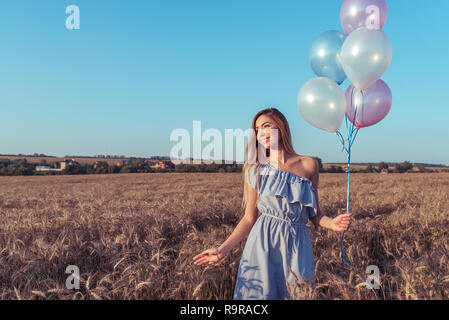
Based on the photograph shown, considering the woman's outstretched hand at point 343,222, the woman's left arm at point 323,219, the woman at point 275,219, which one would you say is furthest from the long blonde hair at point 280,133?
the woman's outstretched hand at point 343,222

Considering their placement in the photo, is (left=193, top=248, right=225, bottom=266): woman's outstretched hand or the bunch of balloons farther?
the bunch of balloons

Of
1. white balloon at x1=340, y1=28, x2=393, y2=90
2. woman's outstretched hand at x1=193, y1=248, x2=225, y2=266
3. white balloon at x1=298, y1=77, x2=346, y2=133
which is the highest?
white balloon at x1=340, y1=28, x2=393, y2=90

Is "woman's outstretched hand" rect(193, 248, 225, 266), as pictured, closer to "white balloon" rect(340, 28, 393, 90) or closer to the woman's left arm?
the woman's left arm

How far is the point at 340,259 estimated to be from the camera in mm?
3057

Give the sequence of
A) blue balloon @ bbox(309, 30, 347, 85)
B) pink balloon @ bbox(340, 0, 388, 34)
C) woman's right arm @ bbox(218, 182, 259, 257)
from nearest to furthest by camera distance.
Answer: woman's right arm @ bbox(218, 182, 259, 257)
pink balloon @ bbox(340, 0, 388, 34)
blue balloon @ bbox(309, 30, 347, 85)

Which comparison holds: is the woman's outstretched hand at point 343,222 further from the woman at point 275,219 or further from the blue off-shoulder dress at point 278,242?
the blue off-shoulder dress at point 278,242

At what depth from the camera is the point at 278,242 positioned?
2.37 meters

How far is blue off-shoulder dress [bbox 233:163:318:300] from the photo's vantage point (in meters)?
2.29

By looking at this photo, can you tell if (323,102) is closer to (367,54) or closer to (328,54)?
(367,54)

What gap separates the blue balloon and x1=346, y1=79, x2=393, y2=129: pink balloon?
0.30m

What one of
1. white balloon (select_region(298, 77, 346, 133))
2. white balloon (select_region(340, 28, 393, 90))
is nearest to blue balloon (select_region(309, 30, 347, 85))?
white balloon (select_region(340, 28, 393, 90))

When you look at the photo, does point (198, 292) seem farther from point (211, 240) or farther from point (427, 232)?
point (427, 232)

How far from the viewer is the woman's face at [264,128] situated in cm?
251

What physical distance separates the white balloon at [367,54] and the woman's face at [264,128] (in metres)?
1.23
